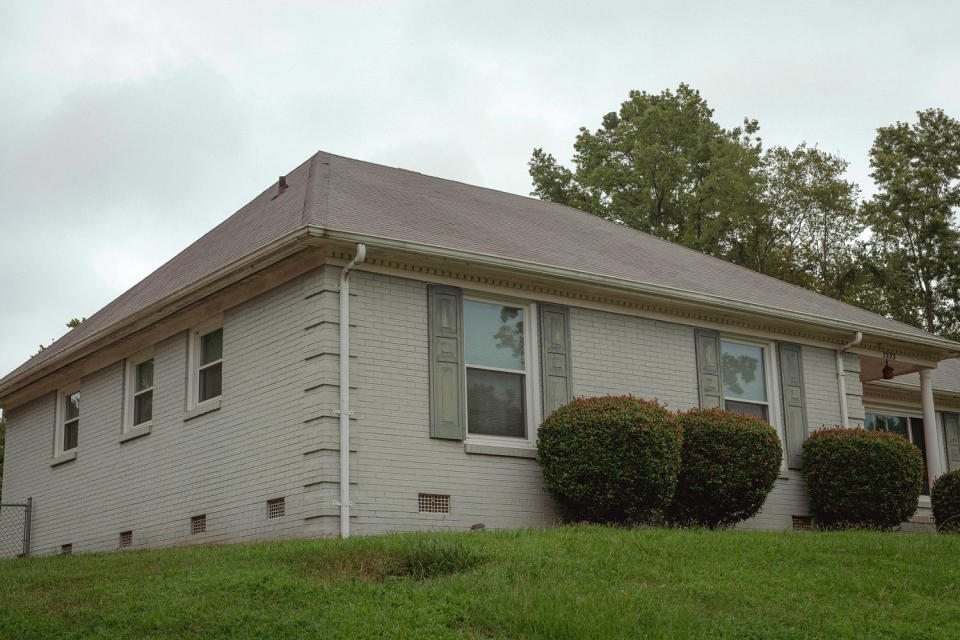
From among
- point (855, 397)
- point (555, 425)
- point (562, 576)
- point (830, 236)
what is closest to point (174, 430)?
point (555, 425)

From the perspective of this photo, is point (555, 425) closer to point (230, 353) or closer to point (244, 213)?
point (230, 353)

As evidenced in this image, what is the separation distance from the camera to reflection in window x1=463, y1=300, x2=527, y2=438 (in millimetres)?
13883

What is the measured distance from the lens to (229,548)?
11055mm

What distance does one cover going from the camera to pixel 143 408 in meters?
16.1

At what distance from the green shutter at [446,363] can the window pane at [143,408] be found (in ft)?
16.2

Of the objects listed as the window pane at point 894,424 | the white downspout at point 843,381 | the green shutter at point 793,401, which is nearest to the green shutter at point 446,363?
the green shutter at point 793,401

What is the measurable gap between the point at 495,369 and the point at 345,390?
2.38m

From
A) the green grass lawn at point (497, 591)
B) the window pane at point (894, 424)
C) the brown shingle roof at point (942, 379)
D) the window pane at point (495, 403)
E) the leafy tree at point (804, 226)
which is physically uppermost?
the leafy tree at point (804, 226)

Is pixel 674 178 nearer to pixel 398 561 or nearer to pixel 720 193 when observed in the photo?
pixel 720 193

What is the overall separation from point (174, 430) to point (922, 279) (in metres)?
29.3

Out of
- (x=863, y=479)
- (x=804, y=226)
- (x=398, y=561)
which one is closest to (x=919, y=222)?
(x=804, y=226)

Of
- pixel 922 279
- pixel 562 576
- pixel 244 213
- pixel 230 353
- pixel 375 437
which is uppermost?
pixel 922 279

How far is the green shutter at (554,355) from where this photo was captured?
14289 millimetres

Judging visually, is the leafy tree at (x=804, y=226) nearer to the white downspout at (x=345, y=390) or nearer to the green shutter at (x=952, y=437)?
the green shutter at (x=952, y=437)
